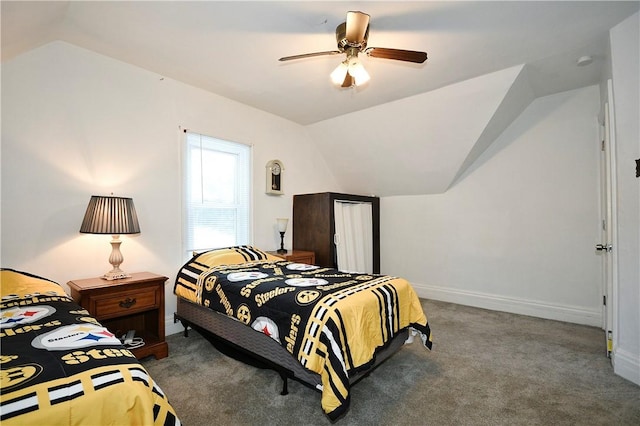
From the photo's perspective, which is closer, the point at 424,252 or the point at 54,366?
the point at 54,366

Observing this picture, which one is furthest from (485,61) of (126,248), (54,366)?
(126,248)

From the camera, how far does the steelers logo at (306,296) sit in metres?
1.92

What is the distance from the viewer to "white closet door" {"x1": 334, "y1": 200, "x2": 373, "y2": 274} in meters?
4.14

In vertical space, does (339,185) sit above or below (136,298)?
above

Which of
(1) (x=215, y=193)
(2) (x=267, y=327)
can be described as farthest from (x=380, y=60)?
(2) (x=267, y=327)

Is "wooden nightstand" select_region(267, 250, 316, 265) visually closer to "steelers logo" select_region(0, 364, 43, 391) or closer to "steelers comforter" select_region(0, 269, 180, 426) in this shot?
"steelers comforter" select_region(0, 269, 180, 426)

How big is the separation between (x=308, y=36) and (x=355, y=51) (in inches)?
16.5

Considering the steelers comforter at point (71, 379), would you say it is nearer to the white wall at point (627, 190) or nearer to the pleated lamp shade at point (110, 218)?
the pleated lamp shade at point (110, 218)

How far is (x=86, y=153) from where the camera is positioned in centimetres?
257

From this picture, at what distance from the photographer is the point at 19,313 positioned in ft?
4.83

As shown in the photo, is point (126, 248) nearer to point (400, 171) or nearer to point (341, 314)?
point (341, 314)

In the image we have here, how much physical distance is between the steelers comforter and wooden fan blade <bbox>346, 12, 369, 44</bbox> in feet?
6.72

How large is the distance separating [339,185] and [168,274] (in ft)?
9.93

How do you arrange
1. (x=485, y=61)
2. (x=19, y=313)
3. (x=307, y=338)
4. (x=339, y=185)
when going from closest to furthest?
(x=19, y=313), (x=307, y=338), (x=485, y=61), (x=339, y=185)
